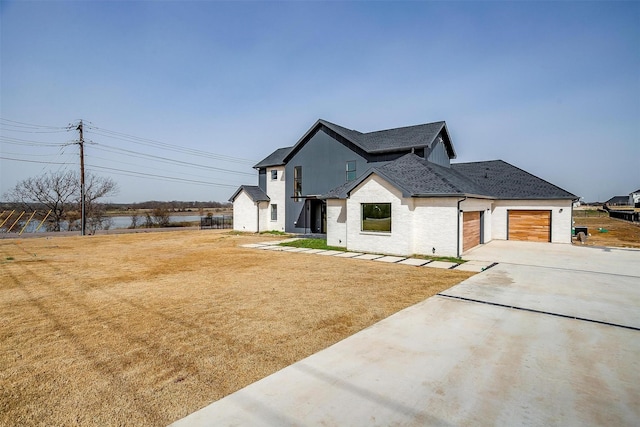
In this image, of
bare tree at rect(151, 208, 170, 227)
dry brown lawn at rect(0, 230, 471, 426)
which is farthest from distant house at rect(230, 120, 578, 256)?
Result: bare tree at rect(151, 208, 170, 227)

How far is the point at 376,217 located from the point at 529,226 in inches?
403

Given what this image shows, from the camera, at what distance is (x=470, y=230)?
1438 centimetres

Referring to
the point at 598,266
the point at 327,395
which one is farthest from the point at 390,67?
the point at 327,395

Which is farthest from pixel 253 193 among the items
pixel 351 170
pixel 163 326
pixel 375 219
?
pixel 163 326

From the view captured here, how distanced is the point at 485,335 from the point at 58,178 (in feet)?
136

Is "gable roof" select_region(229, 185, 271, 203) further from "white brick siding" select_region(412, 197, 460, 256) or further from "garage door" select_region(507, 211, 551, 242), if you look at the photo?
"garage door" select_region(507, 211, 551, 242)

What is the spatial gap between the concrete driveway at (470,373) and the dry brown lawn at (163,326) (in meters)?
0.48

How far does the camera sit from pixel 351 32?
14500mm

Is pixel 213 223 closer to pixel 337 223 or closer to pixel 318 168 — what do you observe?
pixel 318 168

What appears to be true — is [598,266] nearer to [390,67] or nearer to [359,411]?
[359,411]

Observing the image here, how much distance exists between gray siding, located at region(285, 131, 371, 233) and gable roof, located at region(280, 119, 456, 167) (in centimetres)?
54

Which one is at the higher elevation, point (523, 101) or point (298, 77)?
point (298, 77)

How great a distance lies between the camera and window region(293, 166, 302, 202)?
2212cm

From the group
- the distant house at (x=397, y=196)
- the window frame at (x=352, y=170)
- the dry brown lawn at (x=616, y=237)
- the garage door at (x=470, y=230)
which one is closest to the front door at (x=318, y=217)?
the distant house at (x=397, y=196)
